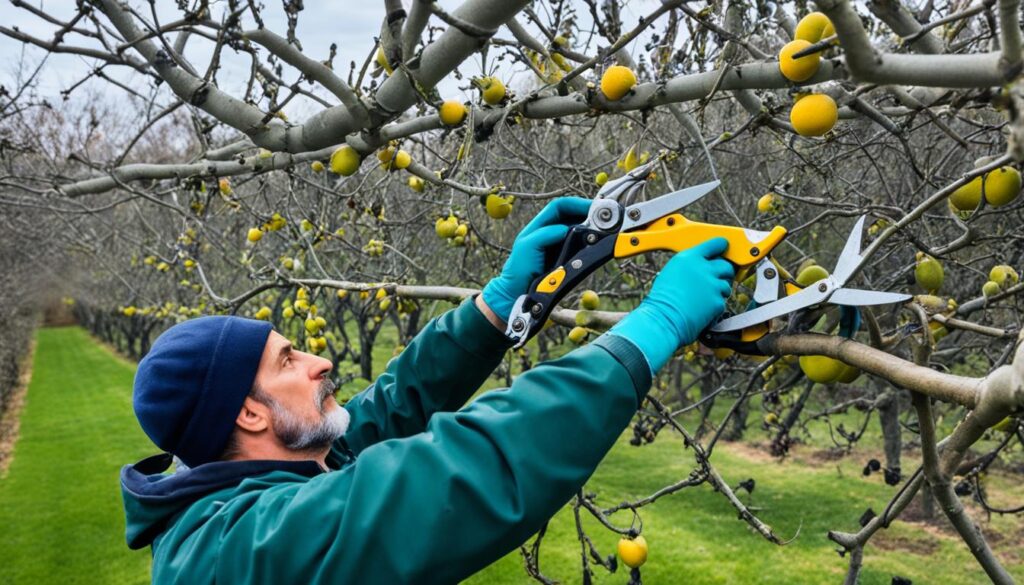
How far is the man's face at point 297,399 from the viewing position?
1981mm

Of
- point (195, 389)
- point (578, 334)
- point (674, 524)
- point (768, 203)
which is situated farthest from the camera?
point (674, 524)

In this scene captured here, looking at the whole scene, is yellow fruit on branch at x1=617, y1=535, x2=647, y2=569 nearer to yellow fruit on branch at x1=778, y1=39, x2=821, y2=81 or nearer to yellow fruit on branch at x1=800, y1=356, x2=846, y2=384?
yellow fruit on branch at x1=800, y1=356, x2=846, y2=384

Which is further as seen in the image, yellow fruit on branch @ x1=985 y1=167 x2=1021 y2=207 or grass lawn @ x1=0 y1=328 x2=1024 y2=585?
grass lawn @ x1=0 y1=328 x2=1024 y2=585

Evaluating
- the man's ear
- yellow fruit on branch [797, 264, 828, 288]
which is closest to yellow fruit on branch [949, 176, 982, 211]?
yellow fruit on branch [797, 264, 828, 288]

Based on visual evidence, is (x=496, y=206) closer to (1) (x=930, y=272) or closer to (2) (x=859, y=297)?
(1) (x=930, y=272)

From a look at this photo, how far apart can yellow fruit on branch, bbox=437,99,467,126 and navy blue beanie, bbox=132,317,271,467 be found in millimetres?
912

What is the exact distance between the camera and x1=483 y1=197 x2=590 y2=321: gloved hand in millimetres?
2035

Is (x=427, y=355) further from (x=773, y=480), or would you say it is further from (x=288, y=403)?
(x=773, y=480)

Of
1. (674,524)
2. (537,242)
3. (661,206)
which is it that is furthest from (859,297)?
(674,524)

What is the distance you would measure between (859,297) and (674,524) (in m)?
7.04

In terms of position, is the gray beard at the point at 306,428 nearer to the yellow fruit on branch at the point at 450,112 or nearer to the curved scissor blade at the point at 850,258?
the yellow fruit on branch at the point at 450,112

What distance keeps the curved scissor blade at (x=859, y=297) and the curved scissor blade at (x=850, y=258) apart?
28 millimetres

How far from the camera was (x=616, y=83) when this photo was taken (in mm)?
2139

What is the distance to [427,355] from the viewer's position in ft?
7.60
